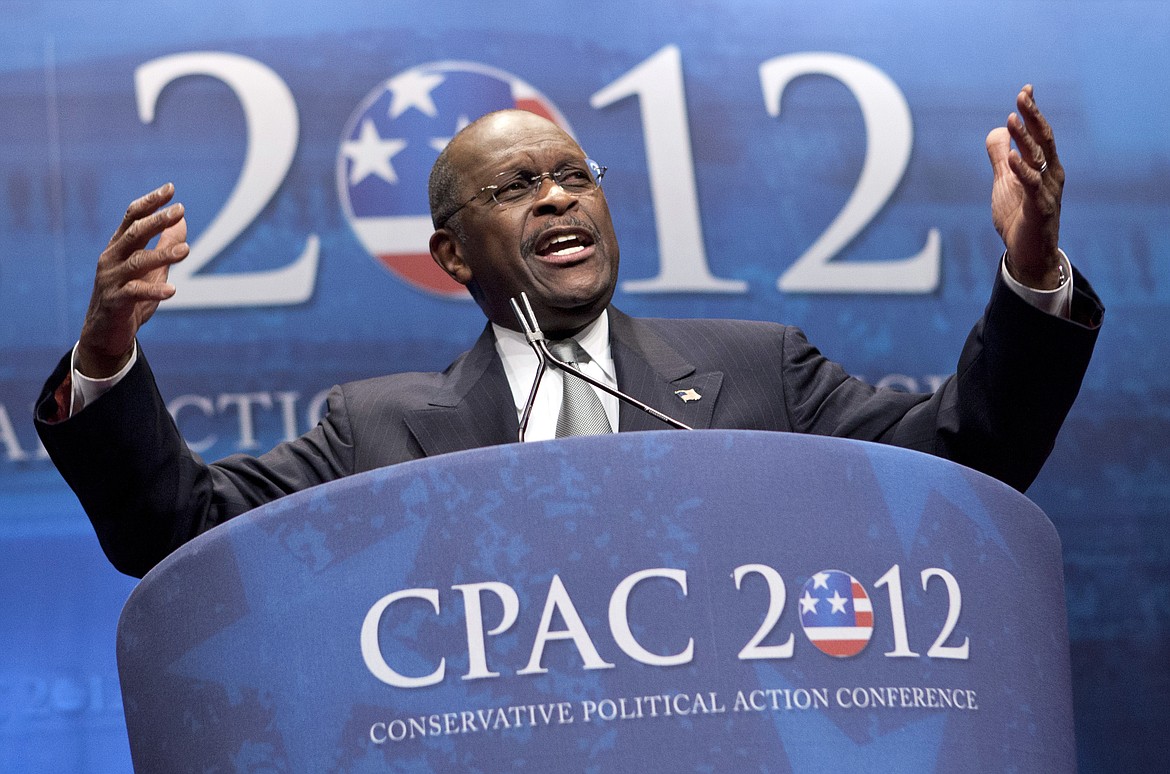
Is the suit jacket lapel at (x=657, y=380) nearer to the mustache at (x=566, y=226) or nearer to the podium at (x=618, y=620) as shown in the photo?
the mustache at (x=566, y=226)

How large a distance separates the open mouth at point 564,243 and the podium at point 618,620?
0.97 metres

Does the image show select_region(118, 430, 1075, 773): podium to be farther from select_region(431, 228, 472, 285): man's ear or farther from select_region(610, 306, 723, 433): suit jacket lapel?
select_region(431, 228, 472, 285): man's ear

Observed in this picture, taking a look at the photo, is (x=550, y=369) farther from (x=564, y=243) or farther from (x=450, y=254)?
(x=450, y=254)

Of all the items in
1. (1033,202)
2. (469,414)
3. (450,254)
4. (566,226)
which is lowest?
(469,414)

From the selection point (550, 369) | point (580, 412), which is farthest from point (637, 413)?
point (550, 369)

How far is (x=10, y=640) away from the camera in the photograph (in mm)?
2836

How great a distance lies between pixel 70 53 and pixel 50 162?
24 centimetres

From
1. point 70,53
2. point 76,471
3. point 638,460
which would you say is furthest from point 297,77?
point 638,460

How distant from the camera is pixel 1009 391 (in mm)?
1705

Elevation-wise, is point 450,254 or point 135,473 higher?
point 450,254

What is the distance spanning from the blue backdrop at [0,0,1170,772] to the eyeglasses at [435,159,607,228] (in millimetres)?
835

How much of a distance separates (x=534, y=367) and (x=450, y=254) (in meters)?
0.28

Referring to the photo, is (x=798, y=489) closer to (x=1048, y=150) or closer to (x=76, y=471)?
(x=1048, y=150)

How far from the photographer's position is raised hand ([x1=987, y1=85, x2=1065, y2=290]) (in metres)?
1.58
